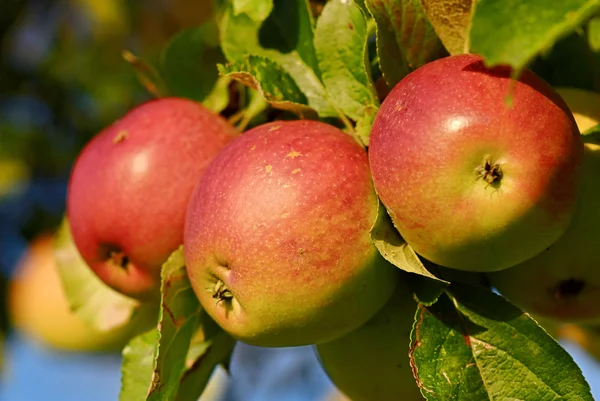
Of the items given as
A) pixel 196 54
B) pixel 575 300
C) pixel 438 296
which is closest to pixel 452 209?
pixel 438 296

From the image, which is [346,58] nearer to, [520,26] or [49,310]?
[520,26]

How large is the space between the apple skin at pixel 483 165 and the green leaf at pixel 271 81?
21cm

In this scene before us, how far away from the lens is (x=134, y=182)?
1.07 m

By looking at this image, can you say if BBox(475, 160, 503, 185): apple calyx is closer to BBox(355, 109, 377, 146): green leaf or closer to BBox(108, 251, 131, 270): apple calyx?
BBox(355, 109, 377, 146): green leaf

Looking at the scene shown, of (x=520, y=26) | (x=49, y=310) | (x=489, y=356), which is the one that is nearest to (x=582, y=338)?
(x=489, y=356)

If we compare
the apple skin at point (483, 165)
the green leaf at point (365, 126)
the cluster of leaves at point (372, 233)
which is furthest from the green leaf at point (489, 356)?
the green leaf at point (365, 126)

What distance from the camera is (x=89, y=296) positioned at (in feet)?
4.41

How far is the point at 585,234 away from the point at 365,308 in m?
0.26

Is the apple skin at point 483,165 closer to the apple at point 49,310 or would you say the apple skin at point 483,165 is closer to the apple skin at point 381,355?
the apple skin at point 381,355

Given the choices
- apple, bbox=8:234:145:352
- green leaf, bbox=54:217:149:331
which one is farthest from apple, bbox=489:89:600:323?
apple, bbox=8:234:145:352

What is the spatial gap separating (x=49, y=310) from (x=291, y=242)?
5.53ft

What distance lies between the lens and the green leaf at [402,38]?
3.06ft

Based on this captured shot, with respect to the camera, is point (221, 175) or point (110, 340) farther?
point (110, 340)

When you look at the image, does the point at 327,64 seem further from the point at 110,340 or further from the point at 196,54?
the point at 110,340
